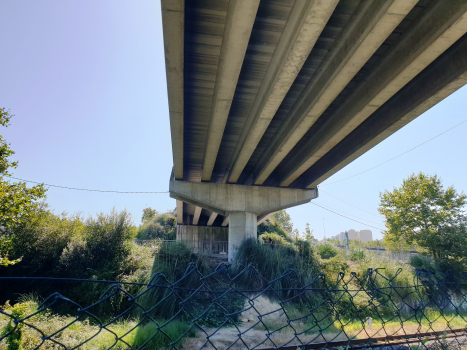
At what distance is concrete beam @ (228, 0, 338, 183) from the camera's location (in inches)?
202

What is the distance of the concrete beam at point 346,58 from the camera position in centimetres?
522

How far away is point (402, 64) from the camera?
643 centimetres

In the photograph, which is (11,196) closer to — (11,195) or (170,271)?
(11,195)

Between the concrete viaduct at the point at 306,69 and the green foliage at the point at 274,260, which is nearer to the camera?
the concrete viaduct at the point at 306,69

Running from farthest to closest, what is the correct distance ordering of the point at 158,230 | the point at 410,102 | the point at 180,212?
the point at 158,230
the point at 180,212
the point at 410,102

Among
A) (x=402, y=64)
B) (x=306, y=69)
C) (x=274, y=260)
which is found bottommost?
(x=274, y=260)

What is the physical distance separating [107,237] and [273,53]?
8.73 m

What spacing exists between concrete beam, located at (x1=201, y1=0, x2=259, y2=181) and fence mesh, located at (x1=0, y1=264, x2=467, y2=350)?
419 cm

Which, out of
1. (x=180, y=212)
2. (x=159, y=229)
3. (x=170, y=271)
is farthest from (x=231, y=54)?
(x=159, y=229)

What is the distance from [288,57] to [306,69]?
4.95 feet

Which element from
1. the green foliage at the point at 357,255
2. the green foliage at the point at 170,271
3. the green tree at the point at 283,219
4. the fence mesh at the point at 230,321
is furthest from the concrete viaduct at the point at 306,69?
the green tree at the point at 283,219

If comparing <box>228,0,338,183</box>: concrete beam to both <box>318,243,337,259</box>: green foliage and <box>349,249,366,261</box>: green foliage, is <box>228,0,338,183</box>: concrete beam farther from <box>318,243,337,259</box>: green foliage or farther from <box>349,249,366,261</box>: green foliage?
<box>349,249,366,261</box>: green foliage

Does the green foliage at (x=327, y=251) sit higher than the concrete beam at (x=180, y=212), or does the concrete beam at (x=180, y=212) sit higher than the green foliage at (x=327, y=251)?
the concrete beam at (x=180, y=212)

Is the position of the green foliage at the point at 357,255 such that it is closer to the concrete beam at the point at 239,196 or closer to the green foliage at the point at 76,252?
the concrete beam at the point at 239,196
